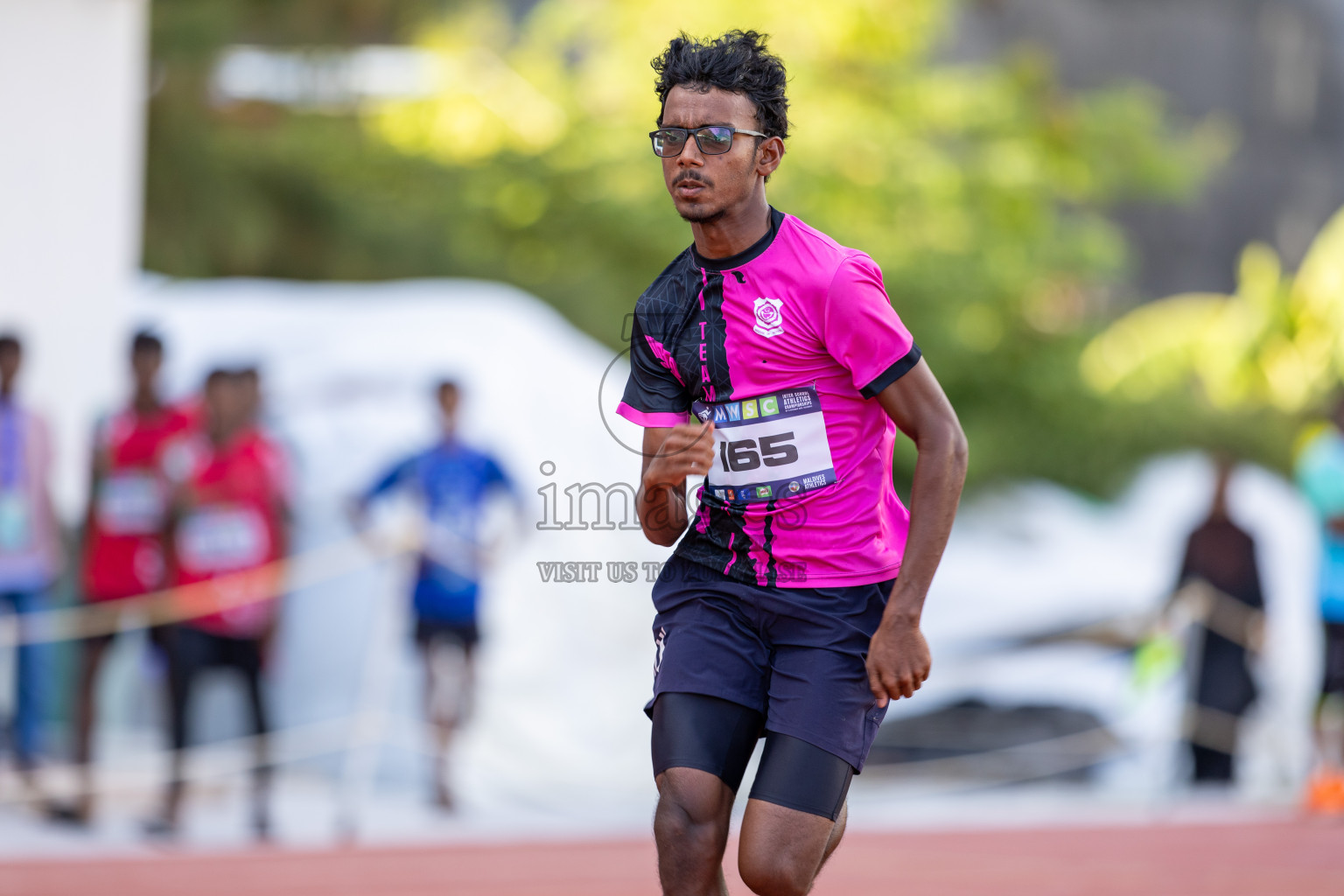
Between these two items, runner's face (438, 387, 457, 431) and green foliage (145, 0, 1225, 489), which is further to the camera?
green foliage (145, 0, 1225, 489)

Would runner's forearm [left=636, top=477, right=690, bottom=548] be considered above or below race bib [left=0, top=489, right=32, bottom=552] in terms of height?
below

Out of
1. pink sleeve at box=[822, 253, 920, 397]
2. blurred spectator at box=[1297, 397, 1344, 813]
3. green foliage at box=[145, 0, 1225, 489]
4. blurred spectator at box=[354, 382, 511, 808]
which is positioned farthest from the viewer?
green foliage at box=[145, 0, 1225, 489]

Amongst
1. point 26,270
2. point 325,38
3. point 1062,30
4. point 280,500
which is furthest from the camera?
point 1062,30

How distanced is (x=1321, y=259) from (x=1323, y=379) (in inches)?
175

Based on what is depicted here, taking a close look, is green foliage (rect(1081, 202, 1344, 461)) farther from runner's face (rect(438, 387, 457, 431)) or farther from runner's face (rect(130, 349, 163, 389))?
runner's face (rect(130, 349, 163, 389))

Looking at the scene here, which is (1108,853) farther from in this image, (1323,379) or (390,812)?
(1323,379)

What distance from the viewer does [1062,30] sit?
28.9m

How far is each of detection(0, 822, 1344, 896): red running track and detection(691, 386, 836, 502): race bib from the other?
316 centimetres

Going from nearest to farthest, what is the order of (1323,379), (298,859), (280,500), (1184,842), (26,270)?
(298,859) → (280,500) → (1184,842) → (26,270) → (1323,379)

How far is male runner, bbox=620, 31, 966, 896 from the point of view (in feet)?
10.8

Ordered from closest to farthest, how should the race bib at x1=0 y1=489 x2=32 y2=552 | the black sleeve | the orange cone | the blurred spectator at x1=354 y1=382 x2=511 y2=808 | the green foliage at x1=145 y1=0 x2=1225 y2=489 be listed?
the black sleeve, the race bib at x1=0 y1=489 x2=32 y2=552, the blurred spectator at x1=354 y1=382 x2=511 y2=808, the orange cone, the green foliage at x1=145 y1=0 x2=1225 y2=489

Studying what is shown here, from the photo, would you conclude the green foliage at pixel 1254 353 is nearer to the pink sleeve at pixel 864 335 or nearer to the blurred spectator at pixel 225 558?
the blurred spectator at pixel 225 558

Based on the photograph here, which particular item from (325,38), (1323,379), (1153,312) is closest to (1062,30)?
(1153,312)

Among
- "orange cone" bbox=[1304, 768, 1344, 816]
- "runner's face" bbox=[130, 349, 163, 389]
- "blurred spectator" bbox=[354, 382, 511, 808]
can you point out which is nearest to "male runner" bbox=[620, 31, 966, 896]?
"runner's face" bbox=[130, 349, 163, 389]
